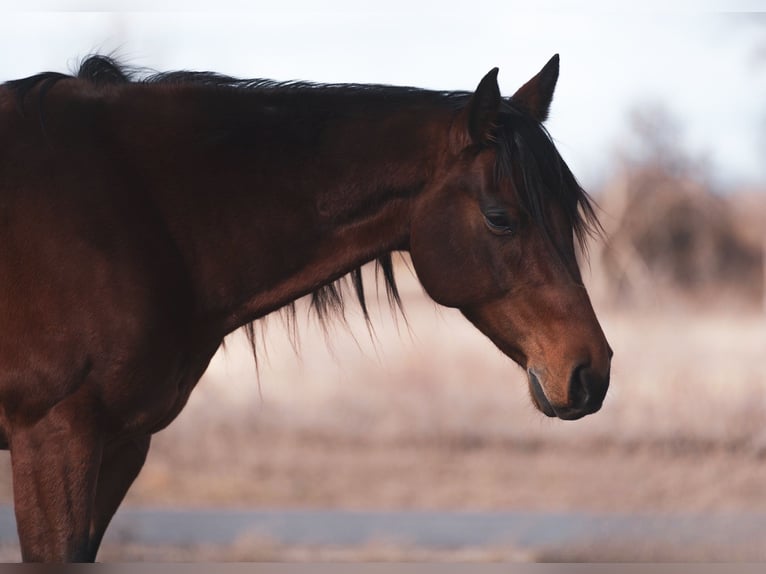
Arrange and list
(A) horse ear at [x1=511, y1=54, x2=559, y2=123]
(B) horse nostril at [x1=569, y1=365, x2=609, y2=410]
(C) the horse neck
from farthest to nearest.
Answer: (A) horse ear at [x1=511, y1=54, x2=559, y2=123]
(C) the horse neck
(B) horse nostril at [x1=569, y1=365, x2=609, y2=410]

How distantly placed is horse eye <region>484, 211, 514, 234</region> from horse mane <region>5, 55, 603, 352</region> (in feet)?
0.25

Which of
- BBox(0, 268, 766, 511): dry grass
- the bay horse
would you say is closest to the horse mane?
the bay horse

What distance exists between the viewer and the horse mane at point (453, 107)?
3666mm

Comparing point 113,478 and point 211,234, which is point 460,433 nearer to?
point 113,478

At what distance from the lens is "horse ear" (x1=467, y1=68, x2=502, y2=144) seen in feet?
11.9

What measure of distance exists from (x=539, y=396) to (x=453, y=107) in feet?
3.66

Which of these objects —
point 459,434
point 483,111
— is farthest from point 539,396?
point 459,434

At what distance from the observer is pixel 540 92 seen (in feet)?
13.1

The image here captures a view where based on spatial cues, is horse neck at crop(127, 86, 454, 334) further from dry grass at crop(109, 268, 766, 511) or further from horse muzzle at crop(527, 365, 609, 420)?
dry grass at crop(109, 268, 766, 511)

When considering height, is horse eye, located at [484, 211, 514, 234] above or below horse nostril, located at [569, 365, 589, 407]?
above

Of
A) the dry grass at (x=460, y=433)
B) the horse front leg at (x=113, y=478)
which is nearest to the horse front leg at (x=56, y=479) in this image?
the horse front leg at (x=113, y=478)

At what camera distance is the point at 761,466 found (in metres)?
10.2

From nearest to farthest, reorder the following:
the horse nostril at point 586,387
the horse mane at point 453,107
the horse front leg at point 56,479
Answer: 1. the horse front leg at point 56,479
2. the horse nostril at point 586,387
3. the horse mane at point 453,107

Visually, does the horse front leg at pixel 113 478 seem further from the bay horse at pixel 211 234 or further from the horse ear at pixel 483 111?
the horse ear at pixel 483 111
